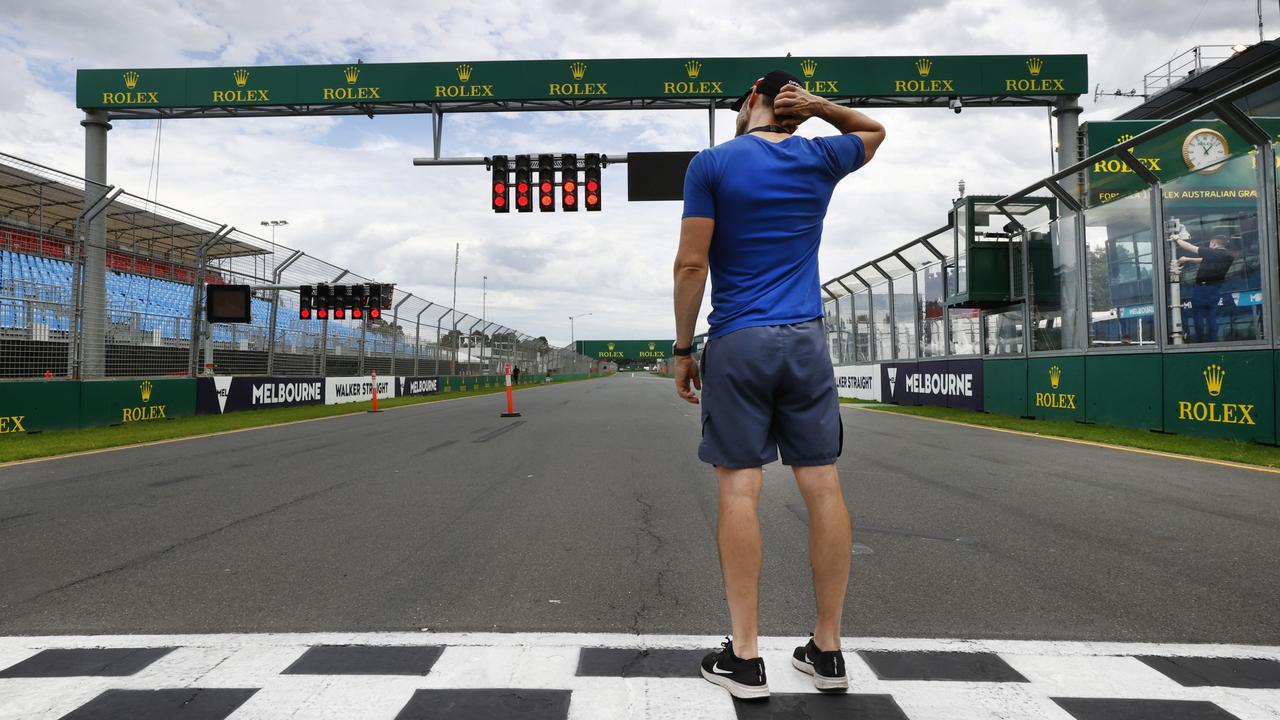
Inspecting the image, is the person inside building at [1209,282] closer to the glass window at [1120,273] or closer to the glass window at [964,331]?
the glass window at [1120,273]

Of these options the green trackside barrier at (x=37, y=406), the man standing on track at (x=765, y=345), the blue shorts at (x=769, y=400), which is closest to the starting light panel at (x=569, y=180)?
the green trackside barrier at (x=37, y=406)

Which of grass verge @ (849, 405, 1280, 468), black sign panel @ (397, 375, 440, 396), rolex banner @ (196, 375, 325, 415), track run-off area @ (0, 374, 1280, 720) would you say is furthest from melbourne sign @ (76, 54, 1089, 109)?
black sign panel @ (397, 375, 440, 396)

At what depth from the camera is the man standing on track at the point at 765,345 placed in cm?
207

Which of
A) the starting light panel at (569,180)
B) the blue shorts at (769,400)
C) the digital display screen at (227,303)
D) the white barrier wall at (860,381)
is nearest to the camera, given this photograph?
the blue shorts at (769,400)

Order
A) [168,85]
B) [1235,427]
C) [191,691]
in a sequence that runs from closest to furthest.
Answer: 1. [191,691]
2. [1235,427]
3. [168,85]

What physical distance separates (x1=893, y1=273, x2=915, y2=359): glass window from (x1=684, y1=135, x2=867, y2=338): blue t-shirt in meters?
17.3

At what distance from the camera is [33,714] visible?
73.5 inches

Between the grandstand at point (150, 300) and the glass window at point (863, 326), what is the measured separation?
50.1ft

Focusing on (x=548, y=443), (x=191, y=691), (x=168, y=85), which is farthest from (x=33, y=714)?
(x=168, y=85)

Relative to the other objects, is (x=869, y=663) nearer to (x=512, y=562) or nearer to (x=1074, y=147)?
(x=512, y=562)

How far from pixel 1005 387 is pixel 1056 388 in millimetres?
1696

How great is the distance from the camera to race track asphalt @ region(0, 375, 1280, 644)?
8.76 feet

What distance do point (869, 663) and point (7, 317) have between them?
13.1 meters

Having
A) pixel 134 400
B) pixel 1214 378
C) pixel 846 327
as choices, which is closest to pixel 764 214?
A: pixel 1214 378
